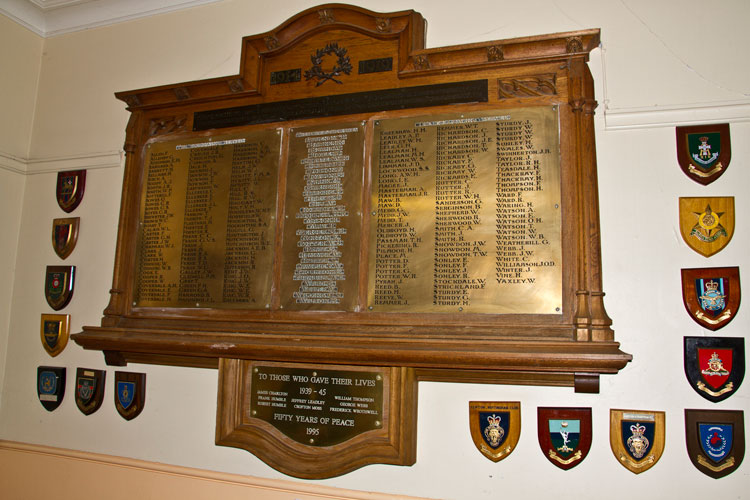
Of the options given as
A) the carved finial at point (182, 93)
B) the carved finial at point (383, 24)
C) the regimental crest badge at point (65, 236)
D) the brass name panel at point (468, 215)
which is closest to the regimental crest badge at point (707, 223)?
the brass name panel at point (468, 215)

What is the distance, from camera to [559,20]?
101 inches

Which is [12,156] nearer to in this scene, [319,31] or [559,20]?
[319,31]

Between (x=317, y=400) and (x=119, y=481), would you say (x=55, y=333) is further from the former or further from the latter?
(x=317, y=400)

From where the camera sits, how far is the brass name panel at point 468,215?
7.57 feet

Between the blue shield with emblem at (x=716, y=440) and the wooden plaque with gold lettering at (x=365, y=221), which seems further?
the wooden plaque with gold lettering at (x=365, y=221)

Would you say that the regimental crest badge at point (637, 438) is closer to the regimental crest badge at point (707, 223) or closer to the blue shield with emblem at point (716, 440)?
the blue shield with emblem at point (716, 440)

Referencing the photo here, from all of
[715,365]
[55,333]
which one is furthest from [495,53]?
[55,333]

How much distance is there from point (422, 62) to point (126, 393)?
243 cm

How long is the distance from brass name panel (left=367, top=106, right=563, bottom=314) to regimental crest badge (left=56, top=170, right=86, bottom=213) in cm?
195

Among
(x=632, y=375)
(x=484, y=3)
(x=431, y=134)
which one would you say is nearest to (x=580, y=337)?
(x=632, y=375)

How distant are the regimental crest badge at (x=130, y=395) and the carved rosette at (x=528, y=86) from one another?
8.15 feet

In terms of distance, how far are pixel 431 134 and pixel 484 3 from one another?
2.59 ft

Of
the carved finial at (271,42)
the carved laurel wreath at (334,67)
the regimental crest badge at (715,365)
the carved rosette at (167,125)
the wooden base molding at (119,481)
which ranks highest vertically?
the carved finial at (271,42)

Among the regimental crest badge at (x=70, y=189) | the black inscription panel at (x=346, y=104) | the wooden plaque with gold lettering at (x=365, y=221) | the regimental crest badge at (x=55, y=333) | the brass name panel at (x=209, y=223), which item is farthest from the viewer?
the regimental crest badge at (x=70, y=189)
